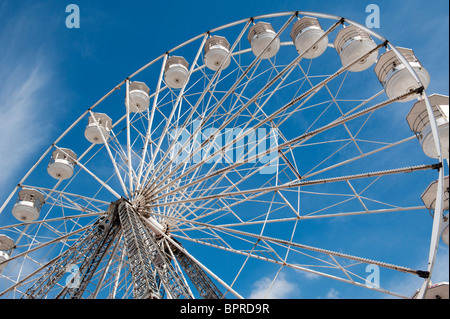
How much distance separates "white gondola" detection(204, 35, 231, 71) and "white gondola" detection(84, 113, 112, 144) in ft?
18.3

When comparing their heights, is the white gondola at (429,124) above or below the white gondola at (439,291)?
above

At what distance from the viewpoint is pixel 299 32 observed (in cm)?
1484

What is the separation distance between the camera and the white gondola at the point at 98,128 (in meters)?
18.0

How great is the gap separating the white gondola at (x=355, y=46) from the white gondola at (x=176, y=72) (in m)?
7.21

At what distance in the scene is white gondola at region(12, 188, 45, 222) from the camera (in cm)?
1725

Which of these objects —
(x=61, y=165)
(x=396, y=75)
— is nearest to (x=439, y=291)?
(x=396, y=75)

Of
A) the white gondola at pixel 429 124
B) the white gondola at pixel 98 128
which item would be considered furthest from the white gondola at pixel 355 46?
the white gondola at pixel 98 128

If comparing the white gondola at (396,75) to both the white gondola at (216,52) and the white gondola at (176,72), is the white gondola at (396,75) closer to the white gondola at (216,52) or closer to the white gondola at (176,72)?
the white gondola at (216,52)

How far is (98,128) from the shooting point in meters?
17.7

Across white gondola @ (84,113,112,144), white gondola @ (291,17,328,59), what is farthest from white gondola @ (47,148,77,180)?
white gondola @ (291,17,328,59)

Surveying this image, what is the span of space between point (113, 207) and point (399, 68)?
33.1ft
